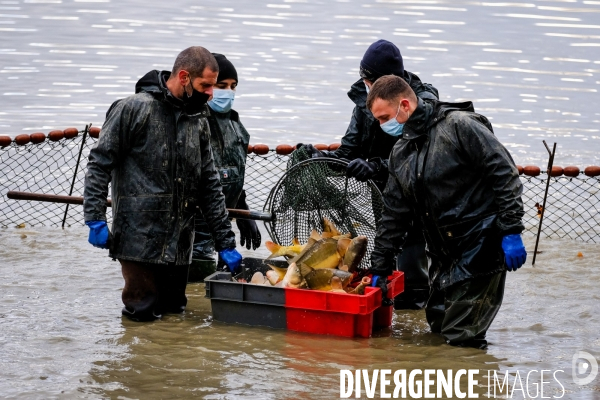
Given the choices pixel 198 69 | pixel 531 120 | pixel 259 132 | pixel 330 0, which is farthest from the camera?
pixel 330 0

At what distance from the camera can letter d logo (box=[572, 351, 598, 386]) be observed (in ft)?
20.1

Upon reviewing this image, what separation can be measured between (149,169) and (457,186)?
218 centimetres

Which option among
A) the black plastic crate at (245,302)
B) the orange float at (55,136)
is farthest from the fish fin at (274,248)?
the orange float at (55,136)

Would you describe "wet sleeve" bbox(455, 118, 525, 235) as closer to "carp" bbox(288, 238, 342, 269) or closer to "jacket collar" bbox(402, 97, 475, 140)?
"jacket collar" bbox(402, 97, 475, 140)

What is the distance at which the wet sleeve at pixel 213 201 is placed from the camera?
23.8 ft

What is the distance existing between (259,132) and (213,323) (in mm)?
8357

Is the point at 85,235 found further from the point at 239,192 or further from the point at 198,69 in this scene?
the point at 198,69

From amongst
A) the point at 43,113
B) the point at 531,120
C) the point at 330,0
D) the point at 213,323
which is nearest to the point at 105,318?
the point at 213,323

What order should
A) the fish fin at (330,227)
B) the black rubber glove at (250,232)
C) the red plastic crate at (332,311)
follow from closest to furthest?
the red plastic crate at (332,311), the fish fin at (330,227), the black rubber glove at (250,232)

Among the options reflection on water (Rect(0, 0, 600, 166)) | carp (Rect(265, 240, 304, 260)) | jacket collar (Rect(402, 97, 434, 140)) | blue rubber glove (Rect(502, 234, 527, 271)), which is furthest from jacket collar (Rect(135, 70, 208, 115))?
reflection on water (Rect(0, 0, 600, 166))

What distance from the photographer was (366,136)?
779cm

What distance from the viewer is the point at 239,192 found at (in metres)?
8.29

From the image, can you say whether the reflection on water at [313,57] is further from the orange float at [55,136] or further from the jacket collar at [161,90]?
the jacket collar at [161,90]

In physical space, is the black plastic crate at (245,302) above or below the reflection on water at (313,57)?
below
